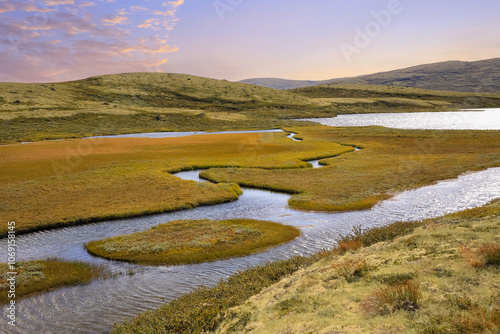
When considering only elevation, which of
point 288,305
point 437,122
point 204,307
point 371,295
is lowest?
point 204,307

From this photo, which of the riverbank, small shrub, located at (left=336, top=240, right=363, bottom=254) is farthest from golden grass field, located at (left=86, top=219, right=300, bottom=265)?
small shrub, located at (left=336, top=240, right=363, bottom=254)

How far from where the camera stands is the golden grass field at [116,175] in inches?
1323

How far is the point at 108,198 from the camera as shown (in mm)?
37562

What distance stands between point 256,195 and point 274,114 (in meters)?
152

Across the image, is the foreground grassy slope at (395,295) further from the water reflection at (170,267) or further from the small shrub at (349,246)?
the water reflection at (170,267)

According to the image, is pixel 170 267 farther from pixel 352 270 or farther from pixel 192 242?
pixel 352 270

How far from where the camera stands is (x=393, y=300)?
9922mm

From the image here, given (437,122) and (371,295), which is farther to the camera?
(437,122)

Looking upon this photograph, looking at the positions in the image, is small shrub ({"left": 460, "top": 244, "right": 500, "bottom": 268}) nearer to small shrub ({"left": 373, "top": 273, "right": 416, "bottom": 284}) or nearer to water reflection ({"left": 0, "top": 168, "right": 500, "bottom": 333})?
small shrub ({"left": 373, "top": 273, "right": 416, "bottom": 284})

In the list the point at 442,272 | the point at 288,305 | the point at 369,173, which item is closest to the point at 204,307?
the point at 288,305

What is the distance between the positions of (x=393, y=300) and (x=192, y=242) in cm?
1713

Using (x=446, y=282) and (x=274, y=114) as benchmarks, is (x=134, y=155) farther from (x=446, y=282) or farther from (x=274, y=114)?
(x=274, y=114)

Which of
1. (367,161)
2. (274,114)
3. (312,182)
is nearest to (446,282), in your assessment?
(312,182)

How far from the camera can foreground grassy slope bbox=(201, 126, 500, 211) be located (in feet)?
122
